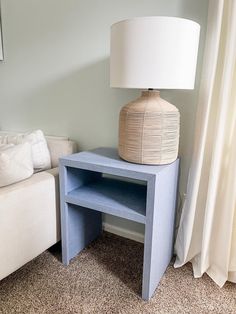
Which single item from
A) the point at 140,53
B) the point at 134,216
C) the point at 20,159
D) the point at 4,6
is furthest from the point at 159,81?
the point at 4,6

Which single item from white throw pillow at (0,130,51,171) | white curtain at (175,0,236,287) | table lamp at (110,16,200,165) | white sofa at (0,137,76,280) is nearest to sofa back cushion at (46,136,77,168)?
white throw pillow at (0,130,51,171)

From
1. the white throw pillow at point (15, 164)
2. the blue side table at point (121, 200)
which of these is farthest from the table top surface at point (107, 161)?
the white throw pillow at point (15, 164)

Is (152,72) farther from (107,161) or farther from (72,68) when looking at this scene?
(72,68)

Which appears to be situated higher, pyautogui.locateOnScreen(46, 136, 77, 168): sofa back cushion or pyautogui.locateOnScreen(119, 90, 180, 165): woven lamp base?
pyautogui.locateOnScreen(119, 90, 180, 165): woven lamp base

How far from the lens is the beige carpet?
1193 millimetres

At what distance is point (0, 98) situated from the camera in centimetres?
224

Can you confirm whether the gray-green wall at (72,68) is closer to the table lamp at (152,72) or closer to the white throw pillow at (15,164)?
the table lamp at (152,72)

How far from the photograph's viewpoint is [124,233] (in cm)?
181

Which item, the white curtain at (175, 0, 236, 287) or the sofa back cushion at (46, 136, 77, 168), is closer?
the white curtain at (175, 0, 236, 287)

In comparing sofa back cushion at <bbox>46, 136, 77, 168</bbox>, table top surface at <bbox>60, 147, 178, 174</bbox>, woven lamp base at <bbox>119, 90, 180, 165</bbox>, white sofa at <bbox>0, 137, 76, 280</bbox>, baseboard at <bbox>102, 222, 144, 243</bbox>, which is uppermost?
woven lamp base at <bbox>119, 90, 180, 165</bbox>

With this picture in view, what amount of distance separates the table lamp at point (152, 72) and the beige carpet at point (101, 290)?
2.33ft

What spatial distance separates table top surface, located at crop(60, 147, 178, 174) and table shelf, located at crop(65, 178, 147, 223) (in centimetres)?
21

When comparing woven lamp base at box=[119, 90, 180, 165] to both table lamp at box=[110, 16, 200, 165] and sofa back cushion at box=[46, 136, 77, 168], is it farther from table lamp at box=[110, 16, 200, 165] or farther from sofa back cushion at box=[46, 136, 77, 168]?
sofa back cushion at box=[46, 136, 77, 168]

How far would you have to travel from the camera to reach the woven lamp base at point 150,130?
1.18 meters
